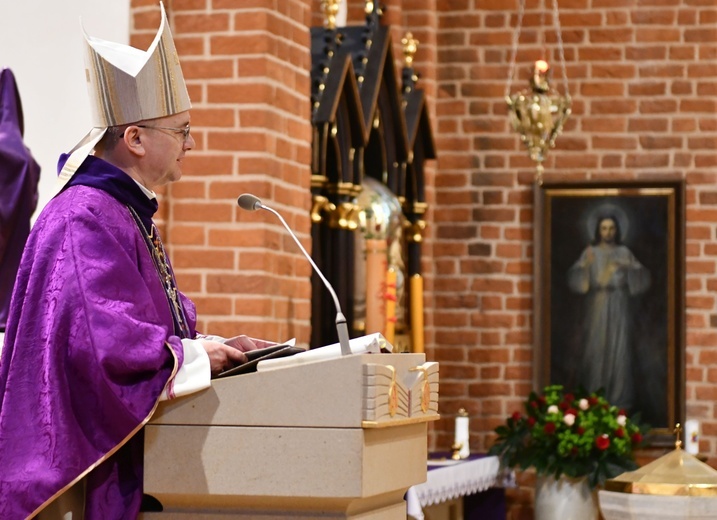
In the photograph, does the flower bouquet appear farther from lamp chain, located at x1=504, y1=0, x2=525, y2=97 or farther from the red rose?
lamp chain, located at x1=504, y1=0, x2=525, y2=97

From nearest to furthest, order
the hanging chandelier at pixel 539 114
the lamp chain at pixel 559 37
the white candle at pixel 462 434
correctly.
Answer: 1. the white candle at pixel 462 434
2. the hanging chandelier at pixel 539 114
3. the lamp chain at pixel 559 37

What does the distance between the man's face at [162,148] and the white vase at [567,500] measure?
4324mm

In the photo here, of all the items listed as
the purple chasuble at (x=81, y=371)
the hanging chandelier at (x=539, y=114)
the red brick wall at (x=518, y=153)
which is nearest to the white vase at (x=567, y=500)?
the red brick wall at (x=518, y=153)

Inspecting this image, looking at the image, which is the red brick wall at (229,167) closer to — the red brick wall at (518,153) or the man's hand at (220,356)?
the man's hand at (220,356)

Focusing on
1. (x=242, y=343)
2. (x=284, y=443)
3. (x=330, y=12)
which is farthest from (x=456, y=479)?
(x=284, y=443)

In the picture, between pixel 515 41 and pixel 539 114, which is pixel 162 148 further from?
pixel 515 41

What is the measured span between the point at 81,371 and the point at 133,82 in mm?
631

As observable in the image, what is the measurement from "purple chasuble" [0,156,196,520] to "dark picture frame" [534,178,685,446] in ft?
16.8

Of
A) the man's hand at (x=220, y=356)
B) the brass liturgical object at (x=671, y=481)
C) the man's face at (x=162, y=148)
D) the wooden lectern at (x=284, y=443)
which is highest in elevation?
the man's face at (x=162, y=148)

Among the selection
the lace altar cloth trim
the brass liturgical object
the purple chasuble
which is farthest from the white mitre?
the lace altar cloth trim

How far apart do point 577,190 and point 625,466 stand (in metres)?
1.64

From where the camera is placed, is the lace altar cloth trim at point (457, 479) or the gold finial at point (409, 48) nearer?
the lace altar cloth trim at point (457, 479)

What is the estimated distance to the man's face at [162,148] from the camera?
2787 mm

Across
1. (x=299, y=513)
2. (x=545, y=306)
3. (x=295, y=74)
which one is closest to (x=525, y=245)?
(x=545, y=306)
